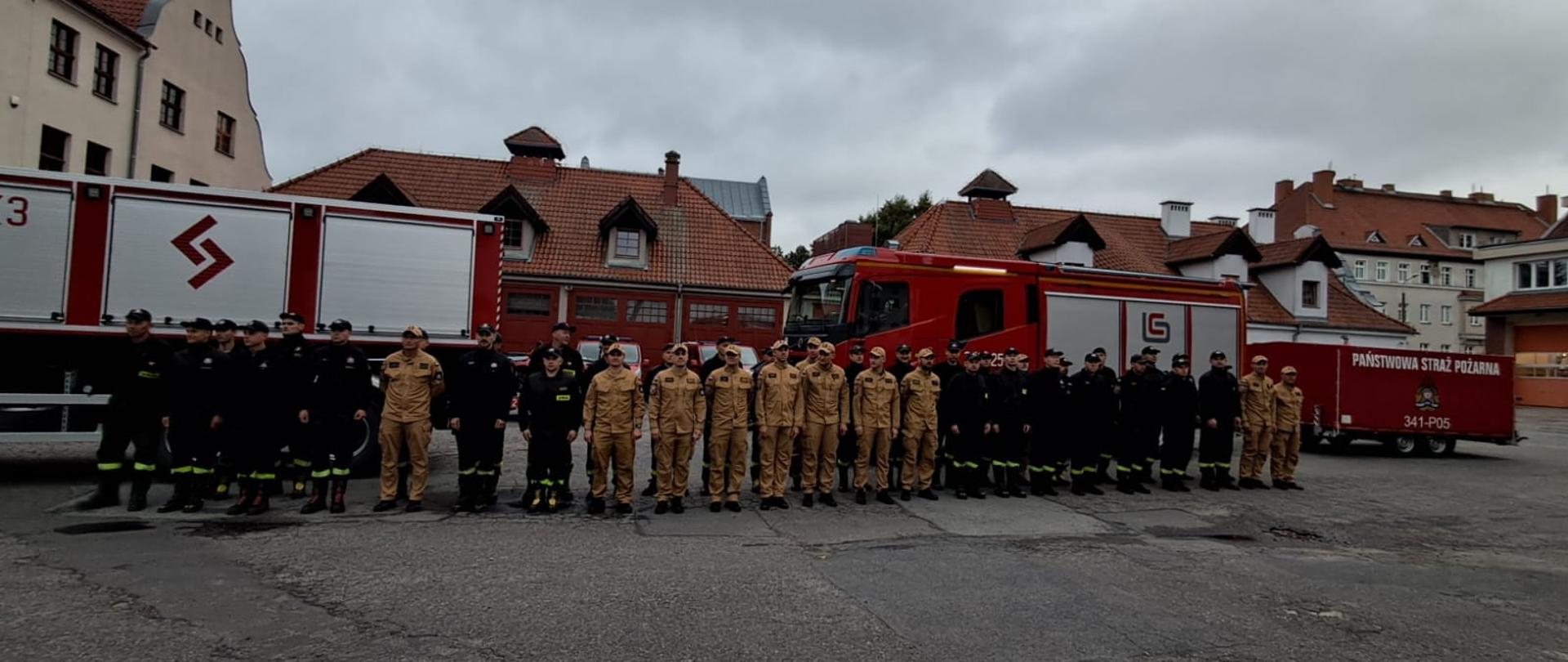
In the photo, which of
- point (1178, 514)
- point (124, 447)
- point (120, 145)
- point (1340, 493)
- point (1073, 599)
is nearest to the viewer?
point (1073, 599)

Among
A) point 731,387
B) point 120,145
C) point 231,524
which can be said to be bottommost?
point 231,524

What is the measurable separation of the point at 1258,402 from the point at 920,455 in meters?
4.82

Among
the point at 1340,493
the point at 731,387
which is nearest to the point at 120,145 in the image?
the point at 731,387

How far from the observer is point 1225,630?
16.2ft

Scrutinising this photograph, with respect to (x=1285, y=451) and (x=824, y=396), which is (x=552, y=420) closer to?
(x=824, y=396)

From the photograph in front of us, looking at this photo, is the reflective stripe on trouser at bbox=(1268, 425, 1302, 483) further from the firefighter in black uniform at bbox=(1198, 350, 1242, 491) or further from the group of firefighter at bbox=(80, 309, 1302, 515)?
the group of firefighter at bbox=(80, 309, 1302, 515)

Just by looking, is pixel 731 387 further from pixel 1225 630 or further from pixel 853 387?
pixel 1225 630

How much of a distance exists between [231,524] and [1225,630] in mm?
7485

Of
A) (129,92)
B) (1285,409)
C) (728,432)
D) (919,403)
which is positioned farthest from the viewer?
(129,92)

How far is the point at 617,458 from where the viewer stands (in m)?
7.86

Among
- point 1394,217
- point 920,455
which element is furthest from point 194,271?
point 1394,217

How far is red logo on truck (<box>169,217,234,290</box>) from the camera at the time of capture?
8945 millimetres

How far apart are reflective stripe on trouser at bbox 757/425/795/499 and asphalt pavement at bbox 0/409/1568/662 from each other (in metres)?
0.31

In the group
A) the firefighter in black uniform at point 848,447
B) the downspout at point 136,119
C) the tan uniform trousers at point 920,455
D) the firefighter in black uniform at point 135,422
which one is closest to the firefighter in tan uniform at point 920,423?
the tan uniform trousers at point 920,455
